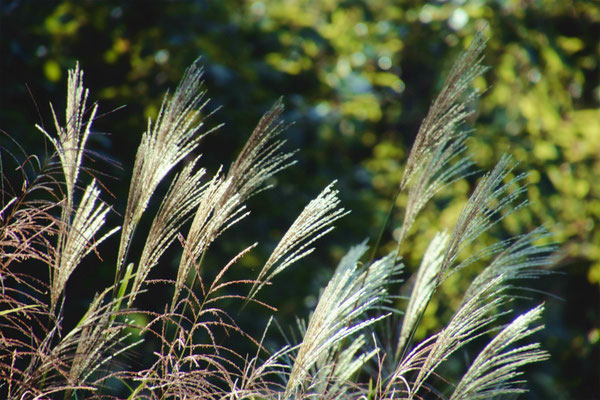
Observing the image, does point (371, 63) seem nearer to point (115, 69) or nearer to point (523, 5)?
point (523, 5)

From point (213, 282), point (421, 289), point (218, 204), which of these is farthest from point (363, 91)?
point (213, 282)

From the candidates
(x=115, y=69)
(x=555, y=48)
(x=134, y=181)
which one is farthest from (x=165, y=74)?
(x=555, y=48)

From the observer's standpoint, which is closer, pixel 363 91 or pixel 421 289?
pixel 421 289

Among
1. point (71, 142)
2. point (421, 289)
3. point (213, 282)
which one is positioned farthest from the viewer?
point (421, 289)

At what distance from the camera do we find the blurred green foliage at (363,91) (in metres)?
2.61

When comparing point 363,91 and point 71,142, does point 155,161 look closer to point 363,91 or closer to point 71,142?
point 71,142

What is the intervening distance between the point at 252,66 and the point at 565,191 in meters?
1.83

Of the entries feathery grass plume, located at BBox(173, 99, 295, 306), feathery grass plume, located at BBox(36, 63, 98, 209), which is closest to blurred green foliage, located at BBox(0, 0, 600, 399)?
feathery grass plume, located at BBox(36, 63, 98, 209)

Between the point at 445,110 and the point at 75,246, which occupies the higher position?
the point at 445,110

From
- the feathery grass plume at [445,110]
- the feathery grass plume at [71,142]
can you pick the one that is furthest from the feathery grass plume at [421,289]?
the feathery grass plume at [71,142]

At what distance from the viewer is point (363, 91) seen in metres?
3.23

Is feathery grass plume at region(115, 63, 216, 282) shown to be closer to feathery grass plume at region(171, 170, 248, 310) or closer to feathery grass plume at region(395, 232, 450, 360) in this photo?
feathery grass plume at region(171, 170, 248, 310)

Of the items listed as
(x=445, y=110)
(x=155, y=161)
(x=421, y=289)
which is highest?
(x=445, y=110)

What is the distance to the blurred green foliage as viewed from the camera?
8.57 feet
